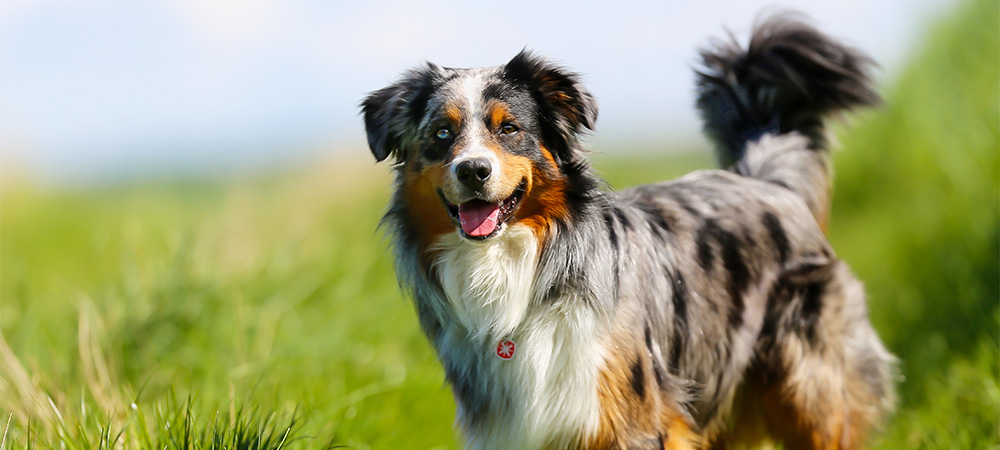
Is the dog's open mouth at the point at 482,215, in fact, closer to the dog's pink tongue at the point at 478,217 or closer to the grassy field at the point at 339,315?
the dog's pink tongue at the point at 478,217

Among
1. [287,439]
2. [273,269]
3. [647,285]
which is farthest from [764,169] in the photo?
[273,269]

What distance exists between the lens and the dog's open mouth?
3.52m

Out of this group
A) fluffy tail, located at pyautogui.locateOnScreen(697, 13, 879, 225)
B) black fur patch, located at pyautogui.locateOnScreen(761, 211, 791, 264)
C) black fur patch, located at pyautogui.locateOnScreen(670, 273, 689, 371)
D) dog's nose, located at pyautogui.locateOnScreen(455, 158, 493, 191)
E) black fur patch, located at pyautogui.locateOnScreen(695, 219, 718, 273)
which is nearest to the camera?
dog's nose, located at pyautogui.locateOnScreen(455, 158, 493, 191)

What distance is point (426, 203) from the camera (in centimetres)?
372

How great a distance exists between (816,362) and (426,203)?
7.35ft

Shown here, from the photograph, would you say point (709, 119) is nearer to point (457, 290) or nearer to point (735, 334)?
point (735, 334)

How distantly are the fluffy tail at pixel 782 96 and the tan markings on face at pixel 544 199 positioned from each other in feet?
5.81

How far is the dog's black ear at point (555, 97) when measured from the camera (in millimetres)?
3719

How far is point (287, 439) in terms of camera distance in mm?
3895

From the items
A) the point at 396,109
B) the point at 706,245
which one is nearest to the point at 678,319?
the point at 706,245

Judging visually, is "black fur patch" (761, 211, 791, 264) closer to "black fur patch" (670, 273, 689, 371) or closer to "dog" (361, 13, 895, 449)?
"dog" (361, 13, 895, 449)

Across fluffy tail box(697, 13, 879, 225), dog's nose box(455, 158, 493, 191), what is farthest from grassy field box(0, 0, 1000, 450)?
dog's nose box(455, 158, 493, 191)

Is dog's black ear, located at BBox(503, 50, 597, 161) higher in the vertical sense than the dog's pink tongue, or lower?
higher

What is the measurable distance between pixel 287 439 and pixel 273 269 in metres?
3.76
